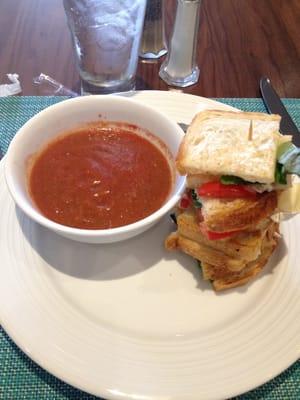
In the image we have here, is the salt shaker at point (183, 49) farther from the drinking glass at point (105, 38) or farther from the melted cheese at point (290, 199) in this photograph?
the melted cheese at point (290, 199)

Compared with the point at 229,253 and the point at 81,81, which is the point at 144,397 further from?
the point at 81,81

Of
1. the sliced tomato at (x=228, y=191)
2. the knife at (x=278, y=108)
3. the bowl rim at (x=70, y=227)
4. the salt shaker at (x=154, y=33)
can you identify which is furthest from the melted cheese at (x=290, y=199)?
the salt shaker at (x=154, y=33)

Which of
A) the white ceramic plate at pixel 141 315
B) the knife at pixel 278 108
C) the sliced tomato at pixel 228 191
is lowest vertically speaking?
the white ceramic plate at pixel 141 315

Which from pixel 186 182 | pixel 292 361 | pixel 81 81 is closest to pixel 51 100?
pixel 81 81

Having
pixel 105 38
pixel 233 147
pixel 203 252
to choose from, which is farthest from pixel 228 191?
pixel 105 38

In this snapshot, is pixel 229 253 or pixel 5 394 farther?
pixel 229 253

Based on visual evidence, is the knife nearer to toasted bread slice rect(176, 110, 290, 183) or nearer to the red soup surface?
toasted bread slice rect(176, 110, 290, 183)

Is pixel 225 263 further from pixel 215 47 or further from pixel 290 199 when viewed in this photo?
pixel 215 47
